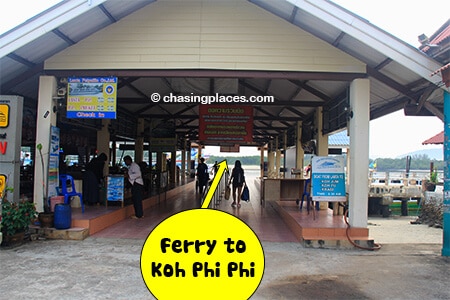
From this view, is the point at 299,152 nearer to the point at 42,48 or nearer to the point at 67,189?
the point at 67,189

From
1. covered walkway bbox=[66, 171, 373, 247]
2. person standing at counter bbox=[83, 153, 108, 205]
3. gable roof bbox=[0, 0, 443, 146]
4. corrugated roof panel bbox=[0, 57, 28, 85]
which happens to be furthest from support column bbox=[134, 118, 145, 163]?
corrugated roof panel bbox=[0, 57, 28, 85]

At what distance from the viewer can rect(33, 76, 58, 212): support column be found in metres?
7.61

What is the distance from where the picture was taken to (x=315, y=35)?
730 cm

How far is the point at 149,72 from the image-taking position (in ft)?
24.4

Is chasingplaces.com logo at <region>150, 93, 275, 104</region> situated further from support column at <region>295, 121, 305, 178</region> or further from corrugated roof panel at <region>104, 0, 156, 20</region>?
support column at <region>295, 121, 305, 178</region>

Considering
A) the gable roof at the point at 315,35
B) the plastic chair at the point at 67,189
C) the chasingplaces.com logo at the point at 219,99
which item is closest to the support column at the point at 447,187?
the gable roof at the point at 315,35

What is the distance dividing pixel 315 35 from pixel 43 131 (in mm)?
5553

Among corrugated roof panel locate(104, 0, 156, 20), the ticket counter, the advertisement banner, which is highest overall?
corrugated roof panel locate(104, 0, 156, 20)

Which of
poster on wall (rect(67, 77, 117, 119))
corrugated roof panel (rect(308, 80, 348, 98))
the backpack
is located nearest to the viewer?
poster on wall (rect(67, 77, 117, 119))

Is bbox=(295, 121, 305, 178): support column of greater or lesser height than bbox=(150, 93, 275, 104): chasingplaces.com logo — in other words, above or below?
below

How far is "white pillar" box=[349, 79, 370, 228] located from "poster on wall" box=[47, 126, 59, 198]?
5805 mm

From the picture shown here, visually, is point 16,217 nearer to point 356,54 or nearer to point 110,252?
point 110,252

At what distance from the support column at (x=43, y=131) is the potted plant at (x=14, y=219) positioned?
0.85 m

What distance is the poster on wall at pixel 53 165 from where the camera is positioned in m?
7.69
